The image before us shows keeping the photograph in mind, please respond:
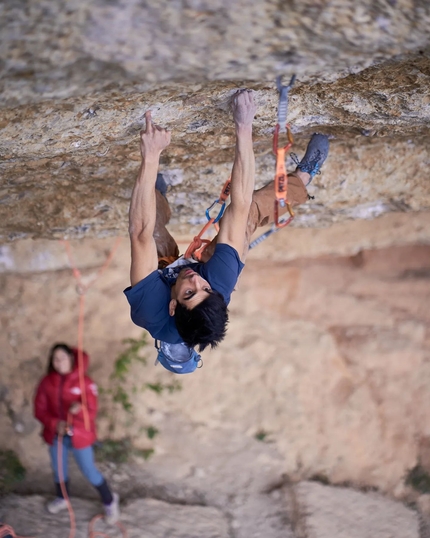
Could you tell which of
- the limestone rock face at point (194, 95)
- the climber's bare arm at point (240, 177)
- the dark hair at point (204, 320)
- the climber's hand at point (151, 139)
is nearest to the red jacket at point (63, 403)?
the limestone rock face at point (194, 95)

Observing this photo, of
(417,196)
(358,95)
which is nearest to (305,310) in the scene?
(417,196)

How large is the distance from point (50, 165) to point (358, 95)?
1489mm

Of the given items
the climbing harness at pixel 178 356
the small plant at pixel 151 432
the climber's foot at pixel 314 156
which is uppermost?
the climber's foot at pixel 314 156

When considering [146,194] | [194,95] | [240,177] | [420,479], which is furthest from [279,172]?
[420,479]

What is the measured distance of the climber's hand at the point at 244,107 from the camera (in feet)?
6.61

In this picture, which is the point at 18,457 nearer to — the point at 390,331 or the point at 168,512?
the point at 168,512

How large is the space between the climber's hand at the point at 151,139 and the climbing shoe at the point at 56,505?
3.53 meters

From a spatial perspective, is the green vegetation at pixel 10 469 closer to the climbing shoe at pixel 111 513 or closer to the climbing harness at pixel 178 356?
the climbing shoe at pixel 111 513

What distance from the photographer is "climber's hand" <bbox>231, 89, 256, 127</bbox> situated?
201 cm

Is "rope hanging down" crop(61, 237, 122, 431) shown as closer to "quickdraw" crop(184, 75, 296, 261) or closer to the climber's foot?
"quickdraw" crop(184, 75, 296, 261)

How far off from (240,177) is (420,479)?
412 cm

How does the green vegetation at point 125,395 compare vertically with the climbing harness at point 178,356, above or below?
above

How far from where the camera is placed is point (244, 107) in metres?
2.02

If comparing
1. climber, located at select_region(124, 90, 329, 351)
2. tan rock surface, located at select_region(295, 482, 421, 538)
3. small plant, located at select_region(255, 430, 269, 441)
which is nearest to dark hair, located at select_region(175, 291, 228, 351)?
climber, located at select_region(124, 90, 329, 351)
